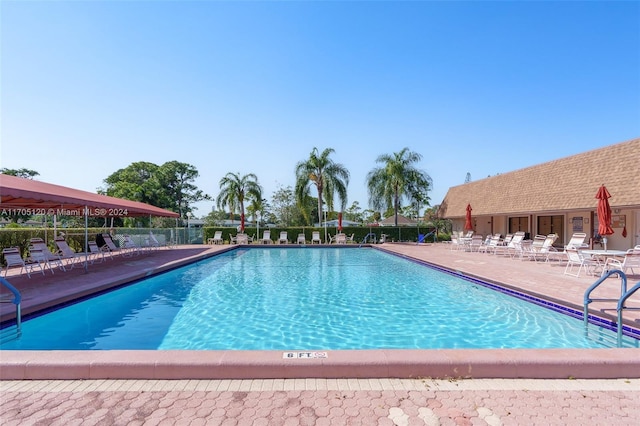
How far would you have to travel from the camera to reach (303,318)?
6375mm

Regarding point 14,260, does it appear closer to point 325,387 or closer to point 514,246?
point 325,387

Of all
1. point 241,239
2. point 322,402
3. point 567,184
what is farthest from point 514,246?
point 241,239

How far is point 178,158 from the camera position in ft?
168

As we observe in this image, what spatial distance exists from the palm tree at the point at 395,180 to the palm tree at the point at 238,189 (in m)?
9.17

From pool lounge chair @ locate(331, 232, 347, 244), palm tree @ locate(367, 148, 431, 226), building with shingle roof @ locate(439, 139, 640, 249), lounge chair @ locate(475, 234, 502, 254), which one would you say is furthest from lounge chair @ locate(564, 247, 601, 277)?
palm tree @ locate(367, 148, 431, 226)

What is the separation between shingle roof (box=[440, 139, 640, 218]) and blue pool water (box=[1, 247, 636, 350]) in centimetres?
851

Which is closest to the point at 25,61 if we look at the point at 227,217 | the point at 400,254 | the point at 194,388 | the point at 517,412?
the point at 194,388

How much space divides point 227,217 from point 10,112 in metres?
41.4

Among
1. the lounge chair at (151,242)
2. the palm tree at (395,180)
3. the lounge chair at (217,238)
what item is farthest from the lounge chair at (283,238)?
the palm tree at (395,180)

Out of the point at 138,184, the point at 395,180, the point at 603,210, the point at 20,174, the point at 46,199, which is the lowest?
the point at 603,210

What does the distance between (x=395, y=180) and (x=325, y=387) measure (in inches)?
935

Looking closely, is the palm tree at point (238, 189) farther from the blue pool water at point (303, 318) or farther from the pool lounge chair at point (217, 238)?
the blue pool water at point (303, 318)

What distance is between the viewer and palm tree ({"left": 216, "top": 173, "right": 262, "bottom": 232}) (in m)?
24.6

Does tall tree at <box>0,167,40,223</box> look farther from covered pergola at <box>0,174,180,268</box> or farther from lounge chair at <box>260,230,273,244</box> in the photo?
lounge chair at <box>260,230,273,244</box>
